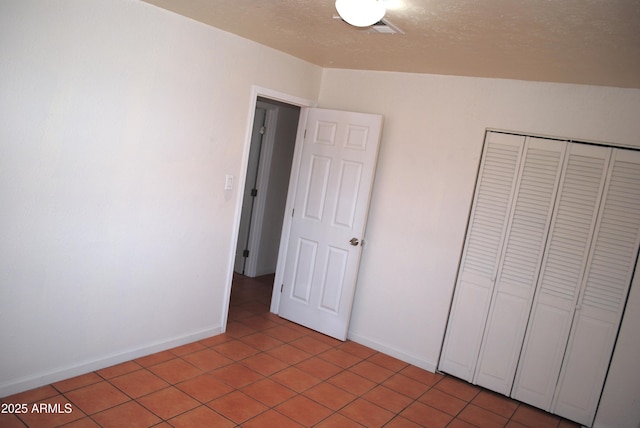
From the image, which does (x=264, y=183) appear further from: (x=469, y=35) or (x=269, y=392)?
(x=469, y=35)

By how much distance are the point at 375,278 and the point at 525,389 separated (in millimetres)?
1429

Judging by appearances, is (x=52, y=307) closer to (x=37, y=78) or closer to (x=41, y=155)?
(x=41, y=155)

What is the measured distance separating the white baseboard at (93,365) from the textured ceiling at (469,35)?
2.30m

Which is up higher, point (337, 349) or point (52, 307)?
point (52, 307)

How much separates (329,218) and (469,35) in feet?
6.91

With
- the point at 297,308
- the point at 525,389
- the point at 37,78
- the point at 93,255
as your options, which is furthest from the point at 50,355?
the point at 525,389

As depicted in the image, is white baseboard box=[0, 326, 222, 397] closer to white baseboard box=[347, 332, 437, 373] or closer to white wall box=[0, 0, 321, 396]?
white wall box=[0, 0, 321, 396]

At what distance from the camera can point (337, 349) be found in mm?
4059

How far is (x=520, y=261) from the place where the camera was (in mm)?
3566

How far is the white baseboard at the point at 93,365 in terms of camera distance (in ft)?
8.79

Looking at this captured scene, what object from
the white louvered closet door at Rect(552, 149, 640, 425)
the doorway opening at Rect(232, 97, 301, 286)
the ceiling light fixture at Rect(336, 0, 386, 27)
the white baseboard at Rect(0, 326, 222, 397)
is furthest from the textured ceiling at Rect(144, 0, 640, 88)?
the white baseboard at Rect(0, 326, 222, 397)

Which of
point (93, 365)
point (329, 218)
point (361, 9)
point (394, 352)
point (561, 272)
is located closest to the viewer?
point (361, 9)

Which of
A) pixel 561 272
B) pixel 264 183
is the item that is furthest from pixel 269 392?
pixel 264 183

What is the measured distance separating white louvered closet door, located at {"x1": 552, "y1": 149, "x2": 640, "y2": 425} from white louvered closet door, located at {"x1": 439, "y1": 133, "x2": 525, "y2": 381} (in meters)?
0.62
